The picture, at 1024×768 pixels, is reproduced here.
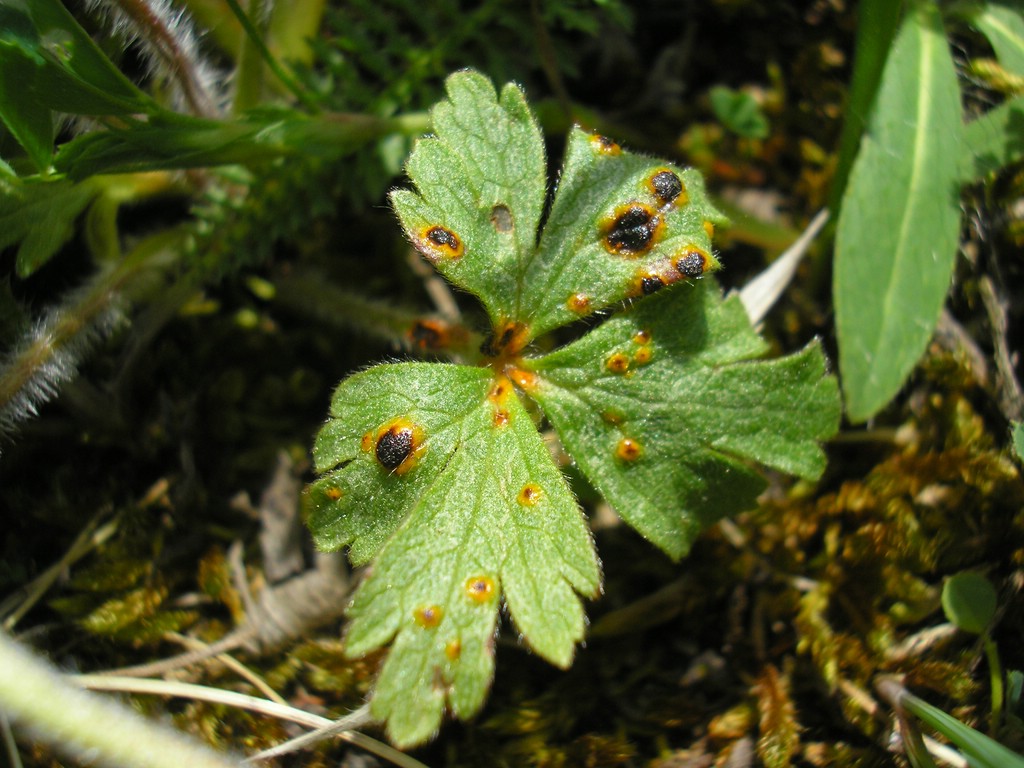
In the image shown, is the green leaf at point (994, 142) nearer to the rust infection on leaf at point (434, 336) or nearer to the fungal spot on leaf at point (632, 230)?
the fungal spot on leaf at point (632, 230)

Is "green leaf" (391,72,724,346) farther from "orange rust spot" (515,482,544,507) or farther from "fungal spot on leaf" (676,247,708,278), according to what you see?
"orange rust spot" (515,482,544,507)

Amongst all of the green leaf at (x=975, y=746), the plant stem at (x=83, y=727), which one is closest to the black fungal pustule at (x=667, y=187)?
the green leaf at (x=975, y=746)

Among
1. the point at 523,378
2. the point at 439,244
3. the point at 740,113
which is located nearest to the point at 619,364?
the point at 523,378

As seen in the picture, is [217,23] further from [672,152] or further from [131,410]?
[672,152]

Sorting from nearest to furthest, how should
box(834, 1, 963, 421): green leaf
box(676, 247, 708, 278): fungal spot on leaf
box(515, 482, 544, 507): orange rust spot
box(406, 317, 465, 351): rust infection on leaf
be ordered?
box(515, 482, 544, 507): orange rust spot, box(676, 247, 708, 278): fungal spot on leaf, box(834, 1, 963, 421): green leaf, box(406, 317, 465, 351): rust infection on leaf

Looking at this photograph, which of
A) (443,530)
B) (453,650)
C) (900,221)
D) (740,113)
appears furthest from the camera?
(740,113)

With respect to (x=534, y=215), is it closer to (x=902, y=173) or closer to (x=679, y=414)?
(x=679, y=414)

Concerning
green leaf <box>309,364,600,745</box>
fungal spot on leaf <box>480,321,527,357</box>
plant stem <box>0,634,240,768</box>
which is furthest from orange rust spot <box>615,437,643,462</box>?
plant stem <box>0,634,240,768</box>

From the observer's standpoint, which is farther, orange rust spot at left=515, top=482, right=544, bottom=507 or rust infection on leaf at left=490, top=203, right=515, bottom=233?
rust infection on leaf at left=490, top=203, right=515, bottom=233
